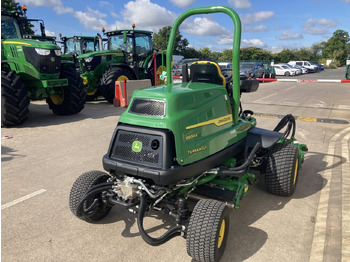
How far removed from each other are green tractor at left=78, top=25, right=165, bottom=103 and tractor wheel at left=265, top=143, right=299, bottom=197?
7369 mm

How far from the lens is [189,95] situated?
275cm

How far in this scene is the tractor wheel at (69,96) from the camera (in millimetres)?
8375

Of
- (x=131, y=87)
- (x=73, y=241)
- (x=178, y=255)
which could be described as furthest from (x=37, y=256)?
(x=131, y=87)

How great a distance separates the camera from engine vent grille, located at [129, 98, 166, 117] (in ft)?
8.63

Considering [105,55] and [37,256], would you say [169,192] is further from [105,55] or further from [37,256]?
[105,55]

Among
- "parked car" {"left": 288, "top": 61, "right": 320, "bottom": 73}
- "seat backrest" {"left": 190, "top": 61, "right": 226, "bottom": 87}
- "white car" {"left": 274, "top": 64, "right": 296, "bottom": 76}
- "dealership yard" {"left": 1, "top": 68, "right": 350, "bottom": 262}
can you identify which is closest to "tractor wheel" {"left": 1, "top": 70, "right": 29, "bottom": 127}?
"dealership yard" {"left": 1, "top": 68, "right": 350, "bottom": 262}

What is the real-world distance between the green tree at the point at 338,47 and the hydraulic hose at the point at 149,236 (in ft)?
259

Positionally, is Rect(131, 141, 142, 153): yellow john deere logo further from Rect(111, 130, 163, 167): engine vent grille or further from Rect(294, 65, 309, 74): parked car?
Rect(294, 65, 309, 74): parked car

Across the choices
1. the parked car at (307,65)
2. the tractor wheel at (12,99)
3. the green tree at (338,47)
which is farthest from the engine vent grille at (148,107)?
the green tree at (338,47)

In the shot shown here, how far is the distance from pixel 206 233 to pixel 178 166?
0.60 metres

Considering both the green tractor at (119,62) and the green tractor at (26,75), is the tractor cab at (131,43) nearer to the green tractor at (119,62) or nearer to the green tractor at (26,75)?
the green tractor at (119,62)

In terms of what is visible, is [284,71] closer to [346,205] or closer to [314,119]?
[314,119]

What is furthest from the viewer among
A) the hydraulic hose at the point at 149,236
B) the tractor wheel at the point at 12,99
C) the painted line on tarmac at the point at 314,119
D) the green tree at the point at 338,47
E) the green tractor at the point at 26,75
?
the green tree at the point at 338,47

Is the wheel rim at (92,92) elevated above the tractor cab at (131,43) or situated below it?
below
